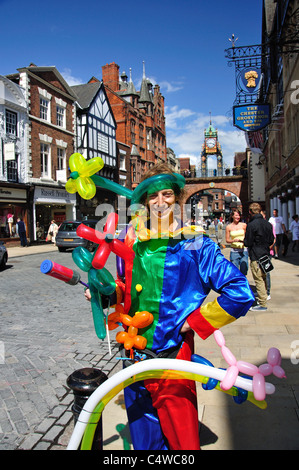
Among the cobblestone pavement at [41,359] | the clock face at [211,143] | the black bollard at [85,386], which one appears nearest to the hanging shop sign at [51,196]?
the cobblestone pavement at [41,359]

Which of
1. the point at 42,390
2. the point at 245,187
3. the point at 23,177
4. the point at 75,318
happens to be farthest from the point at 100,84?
the point at 42,390

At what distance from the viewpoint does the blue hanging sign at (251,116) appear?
535 inches

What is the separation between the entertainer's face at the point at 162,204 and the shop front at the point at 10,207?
61.5 ft

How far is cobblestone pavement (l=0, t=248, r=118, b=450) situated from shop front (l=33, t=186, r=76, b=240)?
48.8ft

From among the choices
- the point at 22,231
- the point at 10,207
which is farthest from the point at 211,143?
the point at 22,231

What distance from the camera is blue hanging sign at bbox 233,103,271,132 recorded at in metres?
13.6

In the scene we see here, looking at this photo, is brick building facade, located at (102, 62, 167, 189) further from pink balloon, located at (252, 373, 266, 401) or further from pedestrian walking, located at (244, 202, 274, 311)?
pink balloon, located at (252, 373, 266, 401)

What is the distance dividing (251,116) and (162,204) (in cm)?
1327

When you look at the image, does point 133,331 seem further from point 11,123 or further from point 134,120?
point 134,120

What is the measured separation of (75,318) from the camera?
19.0 feet

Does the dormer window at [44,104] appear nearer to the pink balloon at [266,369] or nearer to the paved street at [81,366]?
the paved street at [81,366]

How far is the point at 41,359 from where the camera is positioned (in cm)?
396

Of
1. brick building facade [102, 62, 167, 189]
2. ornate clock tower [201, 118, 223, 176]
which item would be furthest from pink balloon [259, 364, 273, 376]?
ornate clock tower [201, 118, 223, 176]
